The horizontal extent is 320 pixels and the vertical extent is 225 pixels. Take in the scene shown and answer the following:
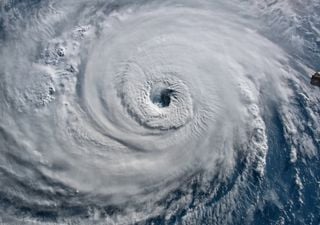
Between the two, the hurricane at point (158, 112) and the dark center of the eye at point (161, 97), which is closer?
the hurricane at point (158, 112)

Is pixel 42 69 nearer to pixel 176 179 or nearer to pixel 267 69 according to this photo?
pixel 176 179

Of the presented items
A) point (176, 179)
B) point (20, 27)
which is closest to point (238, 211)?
point (176, 179)

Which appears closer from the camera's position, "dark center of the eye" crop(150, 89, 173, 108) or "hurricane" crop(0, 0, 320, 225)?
"hurricane" crop(0, 0, 320, 225)

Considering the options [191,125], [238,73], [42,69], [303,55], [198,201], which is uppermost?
[303,55]

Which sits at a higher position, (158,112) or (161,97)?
(161,97)
